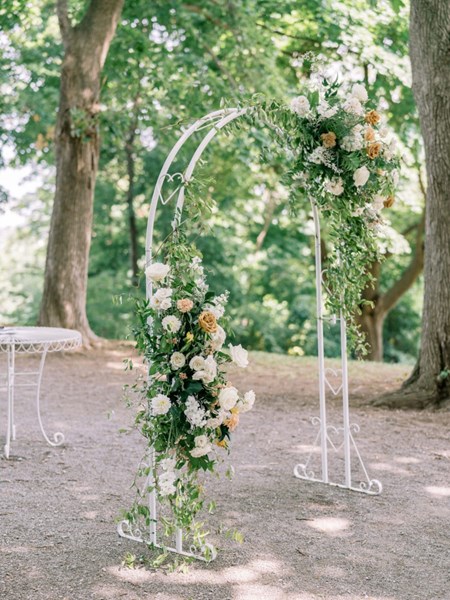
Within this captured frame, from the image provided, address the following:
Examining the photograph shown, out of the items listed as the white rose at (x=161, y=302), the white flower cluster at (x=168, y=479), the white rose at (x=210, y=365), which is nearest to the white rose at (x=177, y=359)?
the white rose at (x=210, y=365)

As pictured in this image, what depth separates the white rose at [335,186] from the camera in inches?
180

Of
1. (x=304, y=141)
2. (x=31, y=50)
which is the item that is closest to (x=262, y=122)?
(x=304, y=141)

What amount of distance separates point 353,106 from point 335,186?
453 millimetres

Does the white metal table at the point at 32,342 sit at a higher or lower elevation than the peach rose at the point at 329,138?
lower

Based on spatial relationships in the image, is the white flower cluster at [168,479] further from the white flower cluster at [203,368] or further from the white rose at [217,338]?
the white rose at [217,338]

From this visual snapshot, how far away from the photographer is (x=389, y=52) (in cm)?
1170

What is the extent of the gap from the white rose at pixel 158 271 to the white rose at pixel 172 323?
199 mm

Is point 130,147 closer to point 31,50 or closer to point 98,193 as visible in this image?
point 98,193

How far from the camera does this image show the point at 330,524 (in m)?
4.47

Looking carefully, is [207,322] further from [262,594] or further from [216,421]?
[262,594]

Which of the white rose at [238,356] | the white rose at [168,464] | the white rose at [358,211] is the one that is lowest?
the white rose at [168,464]

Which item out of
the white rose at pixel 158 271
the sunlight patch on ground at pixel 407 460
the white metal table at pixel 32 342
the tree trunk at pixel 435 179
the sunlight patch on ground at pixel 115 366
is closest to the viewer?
the white rose at pixel 158 271

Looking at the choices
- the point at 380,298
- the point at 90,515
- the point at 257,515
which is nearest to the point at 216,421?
the point at 257,515

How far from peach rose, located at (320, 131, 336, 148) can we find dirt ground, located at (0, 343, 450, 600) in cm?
208
